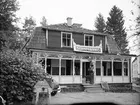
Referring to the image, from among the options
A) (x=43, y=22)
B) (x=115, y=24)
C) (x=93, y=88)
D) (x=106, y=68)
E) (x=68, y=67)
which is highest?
(x=43, y=22)

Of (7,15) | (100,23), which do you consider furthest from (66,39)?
(100,23)

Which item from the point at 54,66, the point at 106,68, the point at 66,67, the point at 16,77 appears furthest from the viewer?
the point at 106,68

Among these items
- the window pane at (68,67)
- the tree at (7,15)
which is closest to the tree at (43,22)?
the tree at (7,15)

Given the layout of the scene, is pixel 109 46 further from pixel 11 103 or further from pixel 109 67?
pixel 11 103

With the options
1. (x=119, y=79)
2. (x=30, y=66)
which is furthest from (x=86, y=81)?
(x=30, y=66)

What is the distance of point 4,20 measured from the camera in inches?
911

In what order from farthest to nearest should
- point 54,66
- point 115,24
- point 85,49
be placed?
point 115,24, point 54,66, point 85,49

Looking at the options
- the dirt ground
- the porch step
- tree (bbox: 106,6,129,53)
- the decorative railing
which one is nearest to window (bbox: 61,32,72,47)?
the decorative railing

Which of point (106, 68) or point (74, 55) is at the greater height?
point (74, 55)

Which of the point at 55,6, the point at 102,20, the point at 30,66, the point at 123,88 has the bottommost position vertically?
the point at 123,88

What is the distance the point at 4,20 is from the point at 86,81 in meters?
12.4

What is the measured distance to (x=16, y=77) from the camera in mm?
8461

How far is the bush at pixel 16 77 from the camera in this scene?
820 cm

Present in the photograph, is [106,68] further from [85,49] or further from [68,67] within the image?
[68,67]
